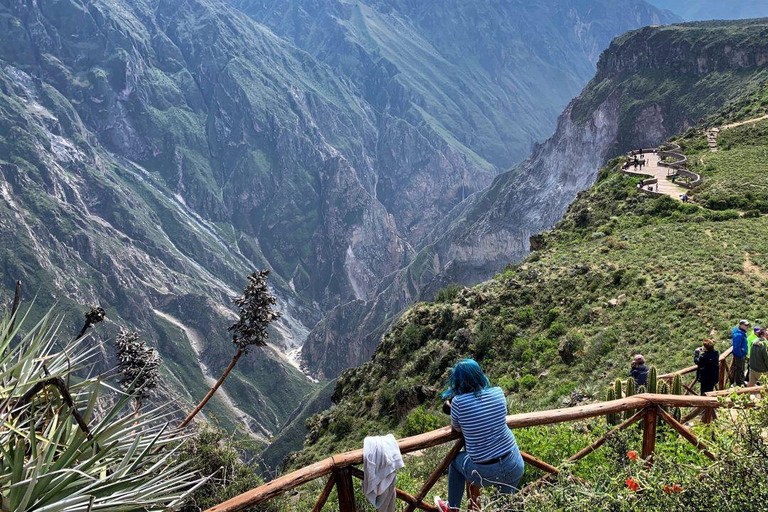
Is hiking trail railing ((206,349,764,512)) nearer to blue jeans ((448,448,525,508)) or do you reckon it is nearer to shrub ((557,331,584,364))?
blue jeans ((448,448,525,508))

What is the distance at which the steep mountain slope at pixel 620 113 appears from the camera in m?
99.4

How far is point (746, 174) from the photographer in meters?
35.6

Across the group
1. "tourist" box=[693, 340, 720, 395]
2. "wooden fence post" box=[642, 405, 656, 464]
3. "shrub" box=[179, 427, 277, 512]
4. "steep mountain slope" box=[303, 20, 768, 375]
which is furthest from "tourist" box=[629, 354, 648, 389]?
"steep mountain slope" box=[303, 20, 768, 375]

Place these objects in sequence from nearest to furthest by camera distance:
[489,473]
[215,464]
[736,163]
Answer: [489,473], [215,464], [736,163]

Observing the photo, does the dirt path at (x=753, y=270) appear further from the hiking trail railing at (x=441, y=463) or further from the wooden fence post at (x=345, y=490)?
the wooden fence post at (x=345, y=490)

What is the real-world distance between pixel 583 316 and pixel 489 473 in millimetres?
18568

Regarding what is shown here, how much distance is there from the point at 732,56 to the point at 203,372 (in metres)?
179

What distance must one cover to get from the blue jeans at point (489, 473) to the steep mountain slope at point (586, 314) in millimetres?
2970

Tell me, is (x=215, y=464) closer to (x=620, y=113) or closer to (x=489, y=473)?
(x=489, y=473)

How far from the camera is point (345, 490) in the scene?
207 inches

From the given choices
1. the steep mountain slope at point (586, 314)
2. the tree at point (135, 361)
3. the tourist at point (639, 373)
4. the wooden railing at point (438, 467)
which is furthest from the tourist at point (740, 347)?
the tree at point (135, 361)

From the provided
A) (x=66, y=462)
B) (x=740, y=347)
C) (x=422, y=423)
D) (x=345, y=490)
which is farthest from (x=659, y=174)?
(x=66, y=462)

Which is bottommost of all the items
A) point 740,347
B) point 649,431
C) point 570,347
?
point 649,431

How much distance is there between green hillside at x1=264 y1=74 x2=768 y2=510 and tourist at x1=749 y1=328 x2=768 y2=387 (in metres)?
3.64
